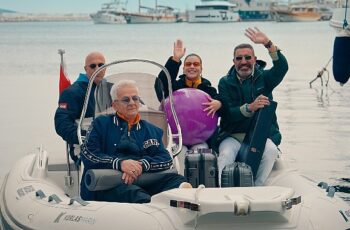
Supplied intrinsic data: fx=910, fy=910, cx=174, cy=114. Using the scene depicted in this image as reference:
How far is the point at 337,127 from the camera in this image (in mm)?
17703

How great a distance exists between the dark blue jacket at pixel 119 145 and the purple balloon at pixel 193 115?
138 cm

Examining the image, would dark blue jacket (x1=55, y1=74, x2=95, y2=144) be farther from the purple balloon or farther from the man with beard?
the man with beard

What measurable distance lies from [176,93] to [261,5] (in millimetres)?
172380

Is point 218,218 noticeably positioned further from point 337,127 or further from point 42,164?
point 337,127

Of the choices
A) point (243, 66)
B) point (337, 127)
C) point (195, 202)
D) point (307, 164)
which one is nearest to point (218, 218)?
point (195, 202)

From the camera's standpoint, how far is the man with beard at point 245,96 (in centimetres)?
837

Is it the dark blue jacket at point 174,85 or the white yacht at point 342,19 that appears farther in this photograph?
the white yacht at point 342,19

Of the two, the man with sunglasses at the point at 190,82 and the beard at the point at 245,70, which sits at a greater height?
the beard at the point at 245,70

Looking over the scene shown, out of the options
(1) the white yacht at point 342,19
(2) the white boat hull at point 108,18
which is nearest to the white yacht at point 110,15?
(2) the white boat hull at point 108,18

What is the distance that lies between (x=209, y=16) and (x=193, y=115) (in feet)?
511

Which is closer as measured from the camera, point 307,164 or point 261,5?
point 307,164

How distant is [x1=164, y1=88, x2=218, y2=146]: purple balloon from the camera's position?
28.6 feet

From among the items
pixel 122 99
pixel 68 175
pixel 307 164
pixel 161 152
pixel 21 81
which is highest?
pixel 122 99

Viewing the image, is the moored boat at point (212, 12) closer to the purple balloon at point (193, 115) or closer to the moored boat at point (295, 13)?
the moored boat at point (295, 13)
